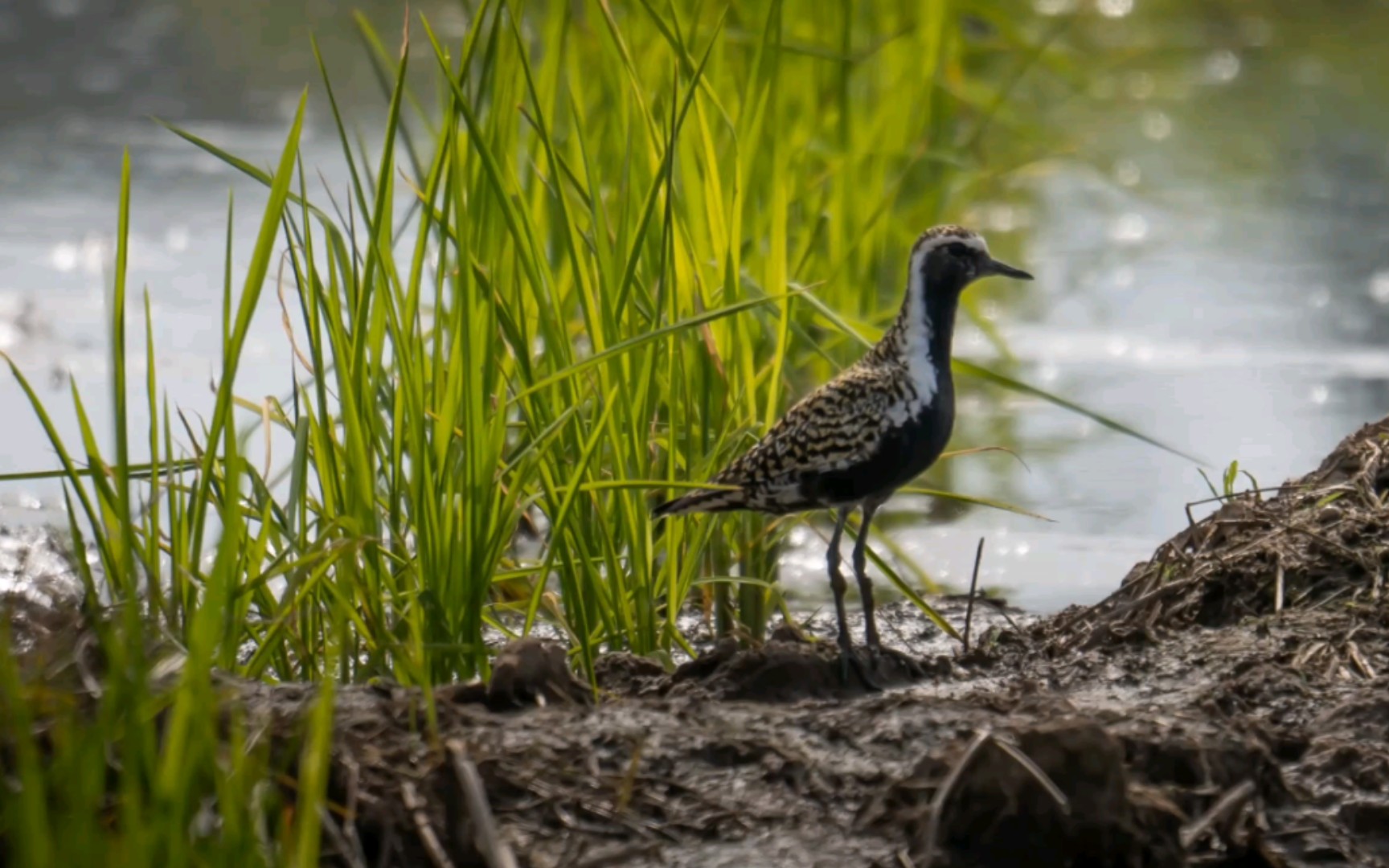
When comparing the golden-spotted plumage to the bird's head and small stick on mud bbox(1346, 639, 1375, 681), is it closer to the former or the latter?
the bird's head

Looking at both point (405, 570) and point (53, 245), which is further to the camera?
point (53, 245)

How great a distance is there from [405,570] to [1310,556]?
68.0 inches

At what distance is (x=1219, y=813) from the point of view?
2607mm

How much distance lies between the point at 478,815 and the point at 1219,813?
105 cm

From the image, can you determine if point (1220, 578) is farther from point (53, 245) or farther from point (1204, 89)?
point (1204, 89)

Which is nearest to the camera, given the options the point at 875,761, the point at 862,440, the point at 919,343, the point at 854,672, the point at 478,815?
the point at 478,815

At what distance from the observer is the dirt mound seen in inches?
142

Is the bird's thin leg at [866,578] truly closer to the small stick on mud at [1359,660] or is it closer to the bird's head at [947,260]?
the bird's head at [947,260]

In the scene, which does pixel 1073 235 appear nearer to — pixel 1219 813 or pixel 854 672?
pixel 854 672

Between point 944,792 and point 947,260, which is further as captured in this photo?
point 947,260

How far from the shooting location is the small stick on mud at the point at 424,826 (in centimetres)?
242

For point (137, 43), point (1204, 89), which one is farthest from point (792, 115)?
point (137, 43)

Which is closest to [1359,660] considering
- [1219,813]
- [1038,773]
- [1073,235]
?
[1219,813]

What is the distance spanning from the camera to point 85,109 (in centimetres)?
1023
